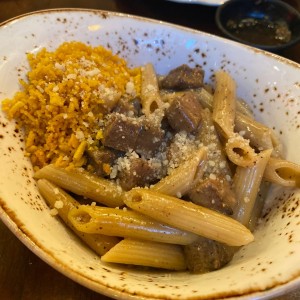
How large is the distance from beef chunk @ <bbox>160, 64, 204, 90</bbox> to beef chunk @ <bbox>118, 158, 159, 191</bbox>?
48cm

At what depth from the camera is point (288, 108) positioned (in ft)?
5.69

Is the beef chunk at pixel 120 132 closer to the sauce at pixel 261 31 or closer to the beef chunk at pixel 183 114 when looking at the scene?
the beef chunk at pixel 183 114

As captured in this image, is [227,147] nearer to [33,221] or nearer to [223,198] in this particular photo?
[223,198]

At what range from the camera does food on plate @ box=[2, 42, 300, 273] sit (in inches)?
53.7

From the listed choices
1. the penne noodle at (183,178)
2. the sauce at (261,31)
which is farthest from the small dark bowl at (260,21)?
the penne noodle at (183,178)

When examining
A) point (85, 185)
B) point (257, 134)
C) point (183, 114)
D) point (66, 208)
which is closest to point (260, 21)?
point (257, 134)

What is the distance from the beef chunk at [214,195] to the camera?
1.42 metres

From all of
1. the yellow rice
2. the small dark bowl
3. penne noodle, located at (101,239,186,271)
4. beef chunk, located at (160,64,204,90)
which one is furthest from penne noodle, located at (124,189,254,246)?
the small dark bowl

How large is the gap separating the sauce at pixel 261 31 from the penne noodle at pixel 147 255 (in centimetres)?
160

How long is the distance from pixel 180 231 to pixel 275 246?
306 mm

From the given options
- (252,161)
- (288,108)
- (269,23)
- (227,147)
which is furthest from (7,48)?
(269,23)

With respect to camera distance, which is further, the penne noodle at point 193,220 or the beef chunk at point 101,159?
the beef chunk at point 101,159

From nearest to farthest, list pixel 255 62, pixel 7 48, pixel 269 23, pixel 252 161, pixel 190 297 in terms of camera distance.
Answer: pixel 190 297 < pixel 252 161 < pixel 7 48 < pixel 255 62 < pixel 269 23

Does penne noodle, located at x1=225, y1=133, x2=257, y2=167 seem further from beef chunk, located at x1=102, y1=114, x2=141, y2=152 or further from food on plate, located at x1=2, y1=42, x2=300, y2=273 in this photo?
beef chunk, located at x1=102, y1=114, x2=141, y2=152
